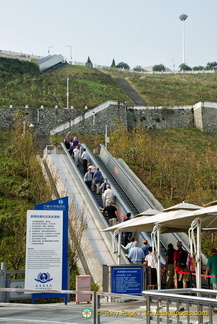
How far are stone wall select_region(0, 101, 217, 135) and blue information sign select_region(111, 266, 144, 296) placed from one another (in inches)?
1251

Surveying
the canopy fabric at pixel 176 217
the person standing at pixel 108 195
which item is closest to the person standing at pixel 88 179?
the person standing at pixel 108 195

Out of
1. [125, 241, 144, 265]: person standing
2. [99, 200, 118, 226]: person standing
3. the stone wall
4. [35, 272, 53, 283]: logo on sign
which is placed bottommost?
[35, 272, 53, 283]: logo on sign

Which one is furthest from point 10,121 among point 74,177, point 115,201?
point 115,201

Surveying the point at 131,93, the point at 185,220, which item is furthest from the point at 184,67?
the point at 185,220

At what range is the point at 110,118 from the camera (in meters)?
51.2

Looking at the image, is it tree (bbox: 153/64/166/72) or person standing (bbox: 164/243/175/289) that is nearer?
person standing (bbox: 164/243/175/289)

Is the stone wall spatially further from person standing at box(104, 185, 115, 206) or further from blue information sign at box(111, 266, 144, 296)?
blue information sign at box(111, 266, 144, 296)

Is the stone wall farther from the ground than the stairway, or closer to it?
closer to it

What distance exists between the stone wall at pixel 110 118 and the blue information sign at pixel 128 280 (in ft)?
104

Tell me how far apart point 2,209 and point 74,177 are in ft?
14.8

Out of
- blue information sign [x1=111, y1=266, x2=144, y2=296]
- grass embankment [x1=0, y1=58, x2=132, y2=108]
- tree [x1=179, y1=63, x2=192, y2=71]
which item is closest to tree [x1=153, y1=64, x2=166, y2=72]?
tree [x1=179, y1=63, x2=192, y2=71]

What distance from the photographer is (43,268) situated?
13477 millimetres

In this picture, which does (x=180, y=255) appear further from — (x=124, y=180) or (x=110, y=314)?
(x=124, y=180)

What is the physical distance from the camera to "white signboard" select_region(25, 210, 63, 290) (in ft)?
44.0
